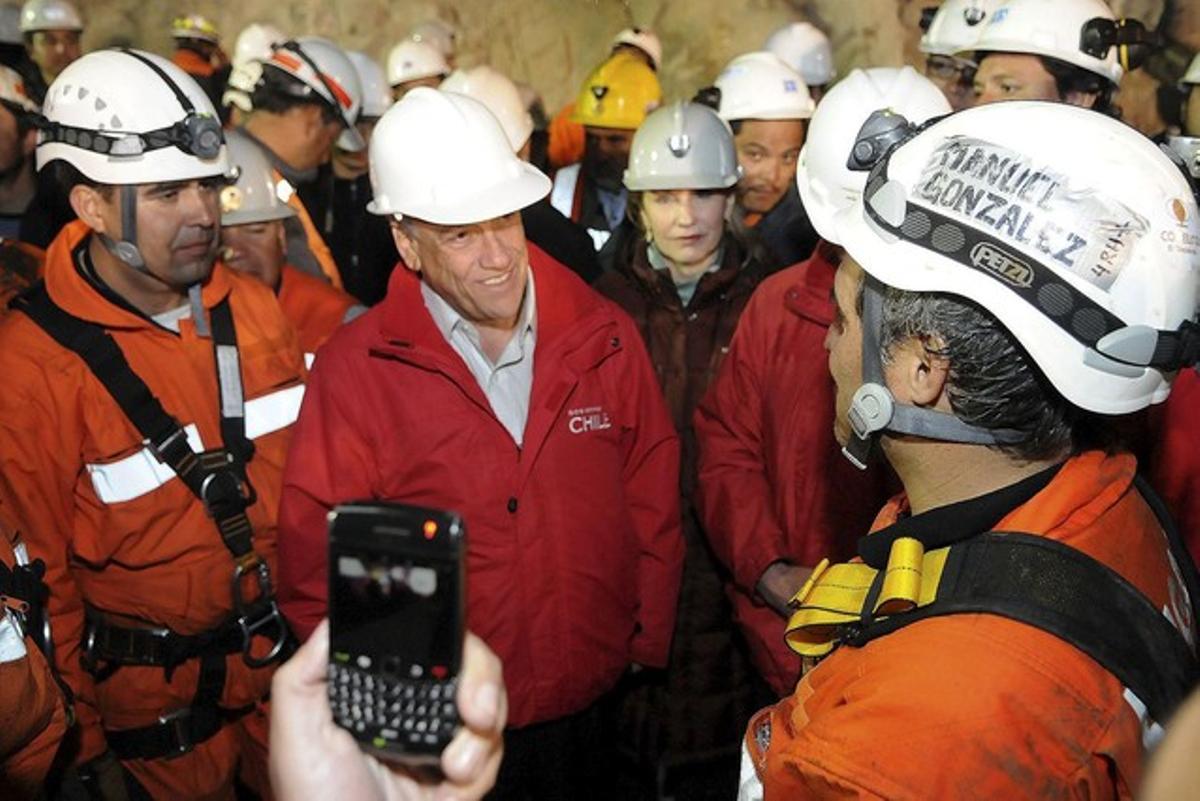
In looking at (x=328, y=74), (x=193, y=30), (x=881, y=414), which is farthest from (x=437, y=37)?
(x=881, y=414)

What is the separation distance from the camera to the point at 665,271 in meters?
3.95

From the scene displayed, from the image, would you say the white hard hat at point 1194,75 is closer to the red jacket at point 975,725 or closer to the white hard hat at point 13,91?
the red jacket at point 975,725

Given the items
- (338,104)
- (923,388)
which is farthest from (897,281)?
(338,104)

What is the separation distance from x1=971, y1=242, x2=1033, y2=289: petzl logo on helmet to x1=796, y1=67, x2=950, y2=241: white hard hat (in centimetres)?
119

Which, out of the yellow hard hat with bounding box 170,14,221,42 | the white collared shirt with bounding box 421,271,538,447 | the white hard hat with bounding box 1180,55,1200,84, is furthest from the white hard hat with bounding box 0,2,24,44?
the white hard hat with bounding box 1180,55,1200,84

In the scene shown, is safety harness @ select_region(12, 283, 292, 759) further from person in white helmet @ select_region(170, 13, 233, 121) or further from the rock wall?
the rock wall

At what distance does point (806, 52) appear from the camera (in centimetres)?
829

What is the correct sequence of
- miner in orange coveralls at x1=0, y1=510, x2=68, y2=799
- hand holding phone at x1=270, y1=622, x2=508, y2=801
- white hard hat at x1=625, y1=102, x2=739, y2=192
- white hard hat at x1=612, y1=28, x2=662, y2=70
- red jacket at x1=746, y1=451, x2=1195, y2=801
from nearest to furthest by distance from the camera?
1. hand holding phone at x1=270, y1=622, x2=508, y2=801
2. red jacket at x1=746, y1=451, x2=1195, y2=801
3. miner in orange coveralls at x1=0, y1=510, x2=68, y2=799
4. white hard hat at x1=625, y1=102, x2=739, y2=192
5. white hard hat at x1=612, y1=28, x2=662, y2=70

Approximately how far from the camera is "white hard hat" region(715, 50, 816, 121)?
570cm

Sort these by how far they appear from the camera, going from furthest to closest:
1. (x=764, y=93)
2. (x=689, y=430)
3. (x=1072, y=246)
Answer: (x=764, y=93) → (x=689, y=430) → (x=1072, y=246)

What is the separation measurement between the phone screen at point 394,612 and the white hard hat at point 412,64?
833 cm

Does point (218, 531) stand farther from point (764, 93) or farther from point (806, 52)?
point (806, 52)

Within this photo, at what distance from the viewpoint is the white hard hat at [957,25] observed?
179 inches

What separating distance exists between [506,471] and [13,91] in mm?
3679
